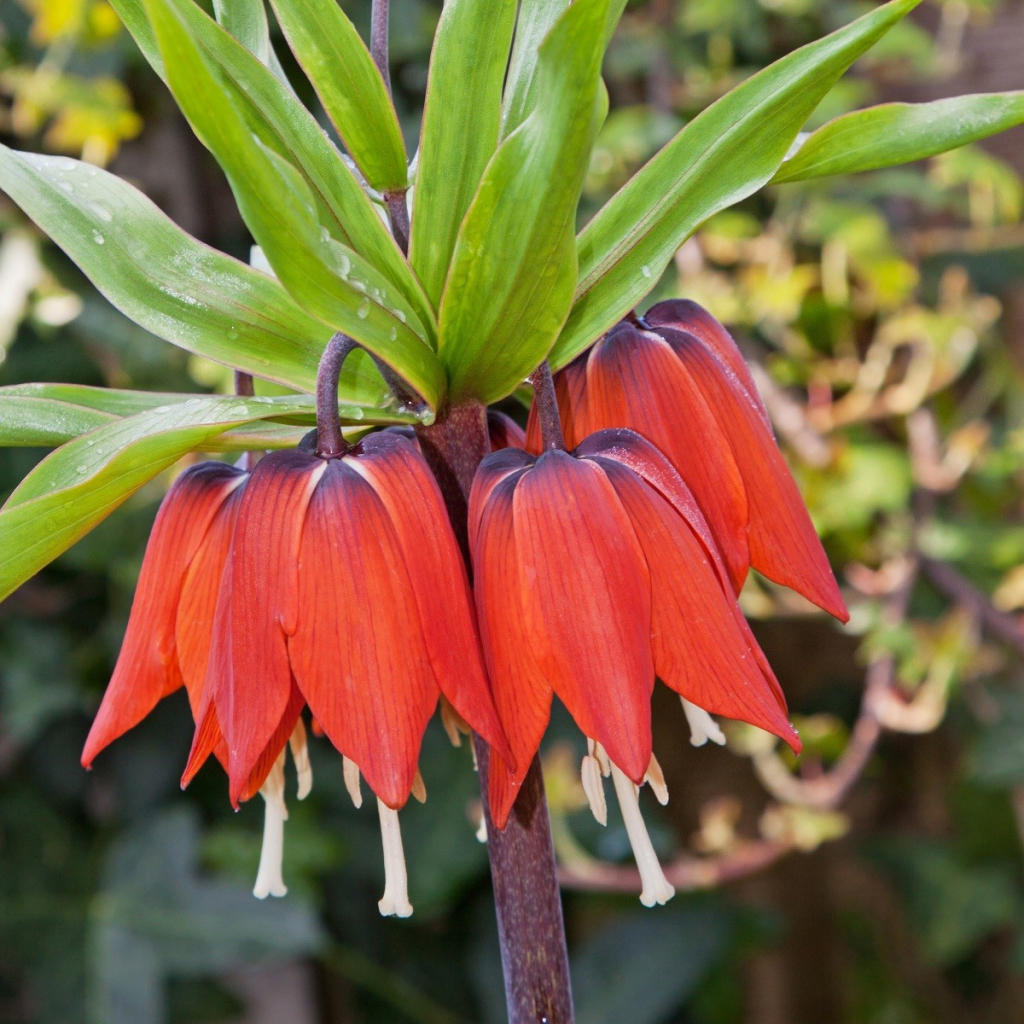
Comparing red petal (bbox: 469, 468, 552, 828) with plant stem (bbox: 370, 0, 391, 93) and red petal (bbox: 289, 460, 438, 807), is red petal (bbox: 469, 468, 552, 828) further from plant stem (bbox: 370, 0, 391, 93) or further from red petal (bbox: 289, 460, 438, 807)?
plant stem (bbox: 370, 0, 391, 93)

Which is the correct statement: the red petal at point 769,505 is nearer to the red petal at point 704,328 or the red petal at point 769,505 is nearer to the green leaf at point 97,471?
the red petal at point 704,328

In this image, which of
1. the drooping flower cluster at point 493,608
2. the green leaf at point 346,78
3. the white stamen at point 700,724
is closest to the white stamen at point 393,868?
the drooping flower cluster at point 493,608

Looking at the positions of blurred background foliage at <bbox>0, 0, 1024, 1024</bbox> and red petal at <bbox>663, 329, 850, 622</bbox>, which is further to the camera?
blurred background foliage at <bbox>0, 0, 1024, 1024</bbox>

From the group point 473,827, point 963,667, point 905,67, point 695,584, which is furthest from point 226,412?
point 905,67

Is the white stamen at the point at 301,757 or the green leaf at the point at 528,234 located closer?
the green leaf at the point at 528,234

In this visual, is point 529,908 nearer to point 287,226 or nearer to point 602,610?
point 602,610

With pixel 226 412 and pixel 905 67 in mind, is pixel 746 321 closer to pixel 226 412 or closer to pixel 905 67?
pixel 905 67

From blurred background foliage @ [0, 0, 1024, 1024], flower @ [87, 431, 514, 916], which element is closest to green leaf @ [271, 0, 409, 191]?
flower @ [87, 431, 514, 916]
